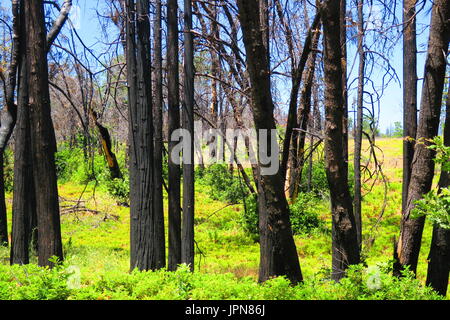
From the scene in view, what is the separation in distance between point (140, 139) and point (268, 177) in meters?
2.16

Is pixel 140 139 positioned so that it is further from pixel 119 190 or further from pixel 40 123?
pixel 119 190

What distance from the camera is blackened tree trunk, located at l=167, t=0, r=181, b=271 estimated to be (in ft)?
25.9

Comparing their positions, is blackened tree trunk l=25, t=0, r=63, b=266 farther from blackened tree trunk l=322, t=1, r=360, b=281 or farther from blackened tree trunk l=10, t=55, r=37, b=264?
blackened tree trunk l=322, t=1, r=360, b=281

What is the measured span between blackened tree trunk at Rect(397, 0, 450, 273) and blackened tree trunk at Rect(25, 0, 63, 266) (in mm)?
4575

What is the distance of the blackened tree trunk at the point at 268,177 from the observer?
189 inches

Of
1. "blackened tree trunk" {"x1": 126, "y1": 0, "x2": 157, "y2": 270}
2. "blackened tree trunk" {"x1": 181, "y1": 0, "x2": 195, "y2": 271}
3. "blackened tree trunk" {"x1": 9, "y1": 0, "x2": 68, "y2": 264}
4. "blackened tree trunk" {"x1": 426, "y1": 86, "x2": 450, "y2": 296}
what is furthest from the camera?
"blackened tree trunk" {"x1": 9, "y1": 0, "x2": 68, "y2": 264}

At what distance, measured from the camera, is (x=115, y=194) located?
1880 centimetres

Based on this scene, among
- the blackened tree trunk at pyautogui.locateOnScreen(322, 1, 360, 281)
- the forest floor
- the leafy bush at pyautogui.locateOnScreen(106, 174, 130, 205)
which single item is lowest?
the forest floor

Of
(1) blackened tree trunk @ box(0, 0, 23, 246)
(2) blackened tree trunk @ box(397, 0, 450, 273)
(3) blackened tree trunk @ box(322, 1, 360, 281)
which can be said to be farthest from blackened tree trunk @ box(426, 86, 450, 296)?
(1) blackened tree trunk @ box(0, 0, 23, 246)

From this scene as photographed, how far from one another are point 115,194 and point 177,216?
11.2 metres

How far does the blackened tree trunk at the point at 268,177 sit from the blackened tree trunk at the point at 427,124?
58.7 inches

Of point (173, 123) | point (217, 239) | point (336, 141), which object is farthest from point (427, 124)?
point (217, 239)
